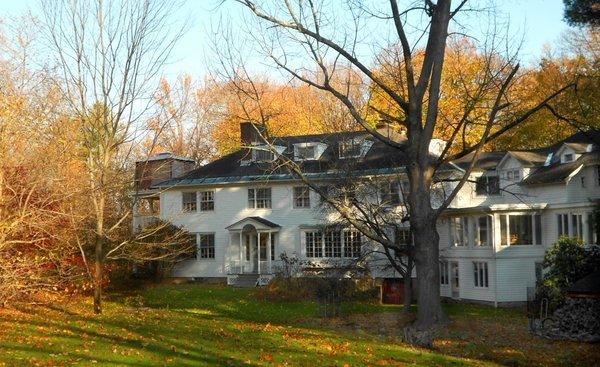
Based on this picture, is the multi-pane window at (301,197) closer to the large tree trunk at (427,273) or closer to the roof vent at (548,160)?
the roof vent at (548,160)

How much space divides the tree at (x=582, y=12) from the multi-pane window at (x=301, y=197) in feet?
79.9

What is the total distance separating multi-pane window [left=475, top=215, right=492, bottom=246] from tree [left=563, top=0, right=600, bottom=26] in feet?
58.4

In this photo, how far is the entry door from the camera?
111 ft

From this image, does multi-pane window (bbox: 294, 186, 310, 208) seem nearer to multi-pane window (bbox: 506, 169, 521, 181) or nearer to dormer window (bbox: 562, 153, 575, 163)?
multi-pane window (bbox: 506, 169, 521, 181)

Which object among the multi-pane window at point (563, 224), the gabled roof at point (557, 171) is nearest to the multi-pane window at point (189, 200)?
the gabled roof at point (557, 171)

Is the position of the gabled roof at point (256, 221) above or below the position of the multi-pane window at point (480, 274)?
above

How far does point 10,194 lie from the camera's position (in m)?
18.5

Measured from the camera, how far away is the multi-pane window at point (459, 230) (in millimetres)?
33625

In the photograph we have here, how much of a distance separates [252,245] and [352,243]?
6400 mm

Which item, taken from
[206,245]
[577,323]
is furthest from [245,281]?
[577,323]

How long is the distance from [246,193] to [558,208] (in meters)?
16.8

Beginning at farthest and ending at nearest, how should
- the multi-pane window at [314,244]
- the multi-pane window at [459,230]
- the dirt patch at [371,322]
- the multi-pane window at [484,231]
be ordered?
the multi-pane window at [314,244] < the multi-pane window at [459,230] < the multi-pane window at [484,231] < the dirt patch at [371,322]

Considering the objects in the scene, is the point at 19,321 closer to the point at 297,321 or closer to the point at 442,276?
the point at 297,321

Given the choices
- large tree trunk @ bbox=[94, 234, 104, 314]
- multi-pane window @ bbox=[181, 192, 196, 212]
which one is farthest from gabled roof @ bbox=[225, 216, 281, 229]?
large tree trunk @ bbox=[94, 234, 104, 314]
